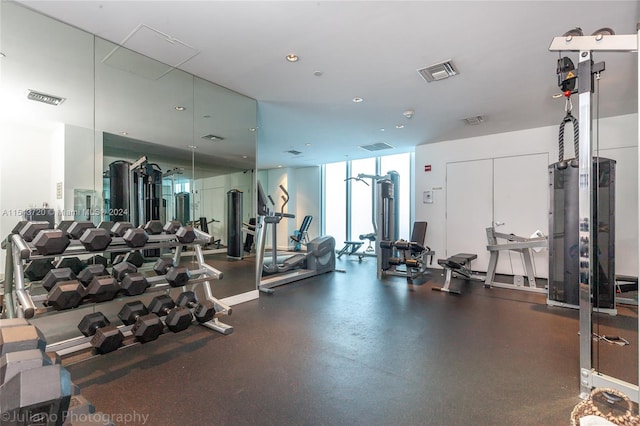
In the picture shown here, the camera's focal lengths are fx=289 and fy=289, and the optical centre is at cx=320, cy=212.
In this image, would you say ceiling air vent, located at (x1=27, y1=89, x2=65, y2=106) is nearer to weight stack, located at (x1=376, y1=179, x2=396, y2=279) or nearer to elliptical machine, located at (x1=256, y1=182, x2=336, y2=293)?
elliptical machine, located at (x1=256, y1=182, x2=336, y2=293)

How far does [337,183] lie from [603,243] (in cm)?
652

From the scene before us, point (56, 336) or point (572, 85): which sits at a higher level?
point (572, 85)

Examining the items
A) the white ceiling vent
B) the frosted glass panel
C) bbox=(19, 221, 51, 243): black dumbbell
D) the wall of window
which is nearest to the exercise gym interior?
bbox=(19, 221, 51, 243): black dumbbell

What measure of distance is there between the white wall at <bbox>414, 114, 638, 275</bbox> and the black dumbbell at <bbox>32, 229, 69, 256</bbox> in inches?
179

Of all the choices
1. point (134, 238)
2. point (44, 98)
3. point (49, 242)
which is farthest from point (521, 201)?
point (44, 98)

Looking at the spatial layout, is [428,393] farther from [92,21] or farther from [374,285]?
[92,21]

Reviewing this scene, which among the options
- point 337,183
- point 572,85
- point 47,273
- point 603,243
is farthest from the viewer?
point 337,183

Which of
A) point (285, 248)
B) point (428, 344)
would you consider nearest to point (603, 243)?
point (428, 344)

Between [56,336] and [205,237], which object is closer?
[56,336]

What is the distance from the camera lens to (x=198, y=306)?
103 inches

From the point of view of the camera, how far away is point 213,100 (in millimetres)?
3492

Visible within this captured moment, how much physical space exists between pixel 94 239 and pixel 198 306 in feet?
3.33

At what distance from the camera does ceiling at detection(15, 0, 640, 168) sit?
84.1 inches

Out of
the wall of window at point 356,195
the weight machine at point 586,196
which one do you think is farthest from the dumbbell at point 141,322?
the wall of window at point 356,195
